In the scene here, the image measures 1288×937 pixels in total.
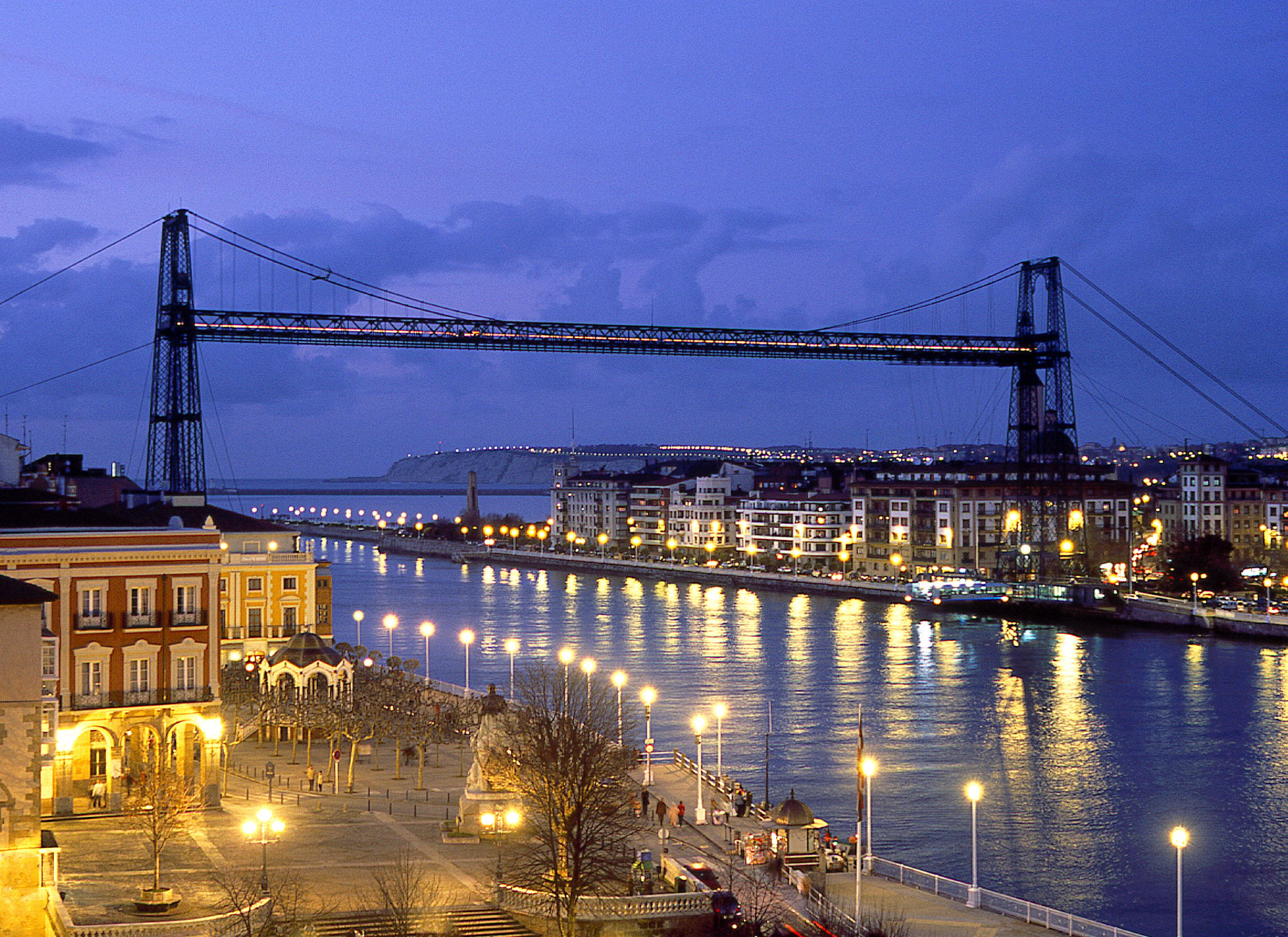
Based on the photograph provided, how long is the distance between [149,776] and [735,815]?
379cm

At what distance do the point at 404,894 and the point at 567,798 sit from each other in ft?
4.15

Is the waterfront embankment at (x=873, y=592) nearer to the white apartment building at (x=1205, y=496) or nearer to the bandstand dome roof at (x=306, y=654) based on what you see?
the white apartment building at (x=1205, y=496)

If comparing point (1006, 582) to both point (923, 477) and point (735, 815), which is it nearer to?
point (923, 477)

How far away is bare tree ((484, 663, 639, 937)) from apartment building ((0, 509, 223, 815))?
7.30ft

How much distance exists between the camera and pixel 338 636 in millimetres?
24062

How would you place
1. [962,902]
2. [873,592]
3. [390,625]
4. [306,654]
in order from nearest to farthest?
[962,902]
[306,654]
[390,625]
[873,592]

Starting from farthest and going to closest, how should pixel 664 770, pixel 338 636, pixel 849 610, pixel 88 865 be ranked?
1. pixel 849 610
2. pixel 338 636
3. pixel 664 770
4. pixel 88 865

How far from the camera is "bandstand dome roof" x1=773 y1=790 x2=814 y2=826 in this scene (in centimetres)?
916

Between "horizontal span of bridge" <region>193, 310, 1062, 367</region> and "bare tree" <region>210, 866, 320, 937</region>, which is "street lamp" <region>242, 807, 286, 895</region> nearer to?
"bare tree" <region>210, 866, 320, 937</region>

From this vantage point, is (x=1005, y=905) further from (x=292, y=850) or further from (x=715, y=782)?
(x=292, y=850)

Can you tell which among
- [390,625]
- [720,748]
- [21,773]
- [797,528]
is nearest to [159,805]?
[21,773]

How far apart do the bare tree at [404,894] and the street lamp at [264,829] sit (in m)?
0.58

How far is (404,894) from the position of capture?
22.9 feet

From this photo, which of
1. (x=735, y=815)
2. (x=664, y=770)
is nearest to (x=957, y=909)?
(x=735, y=815)
